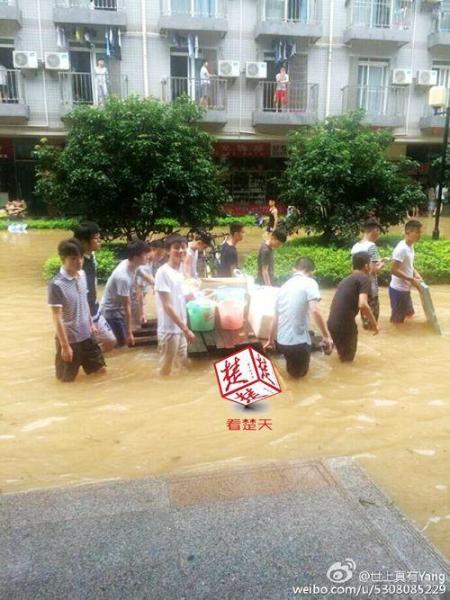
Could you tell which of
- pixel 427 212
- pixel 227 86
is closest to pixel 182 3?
pixel 227 86

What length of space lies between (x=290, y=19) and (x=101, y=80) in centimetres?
757

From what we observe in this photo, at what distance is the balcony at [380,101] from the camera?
2044 centimetres

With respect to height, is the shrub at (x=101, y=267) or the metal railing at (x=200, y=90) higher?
the metal railing at (x=200, y=90)

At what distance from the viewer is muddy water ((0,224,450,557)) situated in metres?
3.56

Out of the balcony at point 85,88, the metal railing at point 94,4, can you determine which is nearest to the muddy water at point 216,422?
the balcony at point 85,88

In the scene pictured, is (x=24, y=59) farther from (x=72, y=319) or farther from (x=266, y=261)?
(x=72, y=319)

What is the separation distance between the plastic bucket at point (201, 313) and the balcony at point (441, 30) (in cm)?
1984

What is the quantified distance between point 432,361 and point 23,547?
473 cm

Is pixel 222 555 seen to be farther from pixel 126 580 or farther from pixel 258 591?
pixel 126 580

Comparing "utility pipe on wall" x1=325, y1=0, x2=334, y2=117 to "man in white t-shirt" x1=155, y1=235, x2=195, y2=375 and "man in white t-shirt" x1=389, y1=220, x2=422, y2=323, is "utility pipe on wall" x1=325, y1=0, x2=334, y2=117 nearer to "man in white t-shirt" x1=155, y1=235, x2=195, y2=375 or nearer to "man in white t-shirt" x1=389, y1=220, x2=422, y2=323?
"man in white t-shirt" x1=389, y1=220, x2=422, y2=323

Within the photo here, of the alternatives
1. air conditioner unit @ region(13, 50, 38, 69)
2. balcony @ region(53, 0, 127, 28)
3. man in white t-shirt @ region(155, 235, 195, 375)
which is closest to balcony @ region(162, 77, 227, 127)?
balcony @ region(53, 0, 127, 28)

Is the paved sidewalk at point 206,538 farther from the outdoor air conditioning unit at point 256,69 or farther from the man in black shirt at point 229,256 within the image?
the outdoor air conditioning unit at point 256,69

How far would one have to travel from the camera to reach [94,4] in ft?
60.6

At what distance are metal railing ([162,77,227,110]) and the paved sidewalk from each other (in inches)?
720
